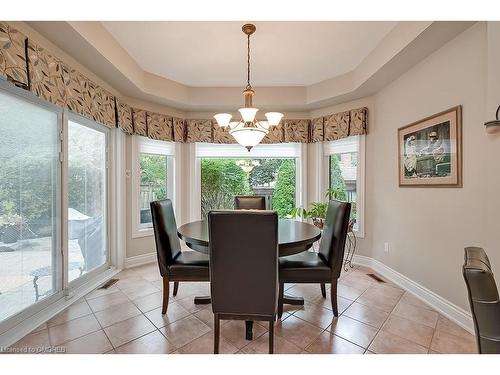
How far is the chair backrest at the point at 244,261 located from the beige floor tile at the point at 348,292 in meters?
1.29

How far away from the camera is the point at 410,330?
187cm

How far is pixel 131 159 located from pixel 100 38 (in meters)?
1.51

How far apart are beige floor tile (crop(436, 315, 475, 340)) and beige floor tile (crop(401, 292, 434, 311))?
0.19 m

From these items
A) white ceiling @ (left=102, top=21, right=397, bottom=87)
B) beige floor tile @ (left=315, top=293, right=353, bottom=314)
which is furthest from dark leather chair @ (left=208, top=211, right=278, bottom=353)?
white ceiling @ (left=102, top=21, right=397, bottom=87)

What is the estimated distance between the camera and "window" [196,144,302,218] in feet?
12.8

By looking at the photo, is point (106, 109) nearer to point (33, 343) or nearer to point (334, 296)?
point (33, 343)

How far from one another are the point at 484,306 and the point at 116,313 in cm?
248

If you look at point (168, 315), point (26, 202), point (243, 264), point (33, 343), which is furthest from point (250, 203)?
point (33, 343)

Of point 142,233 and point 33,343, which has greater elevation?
point 142,233

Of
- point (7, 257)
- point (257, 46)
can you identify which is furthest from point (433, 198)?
point (7, 257)

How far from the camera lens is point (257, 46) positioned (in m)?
2.49

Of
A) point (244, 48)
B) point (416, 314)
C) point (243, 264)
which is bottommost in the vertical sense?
point (416, 314)

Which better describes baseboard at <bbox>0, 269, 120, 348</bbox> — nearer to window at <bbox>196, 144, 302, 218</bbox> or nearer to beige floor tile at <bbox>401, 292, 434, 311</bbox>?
window at <bbox>196, 144, 302, 218</bbox>
